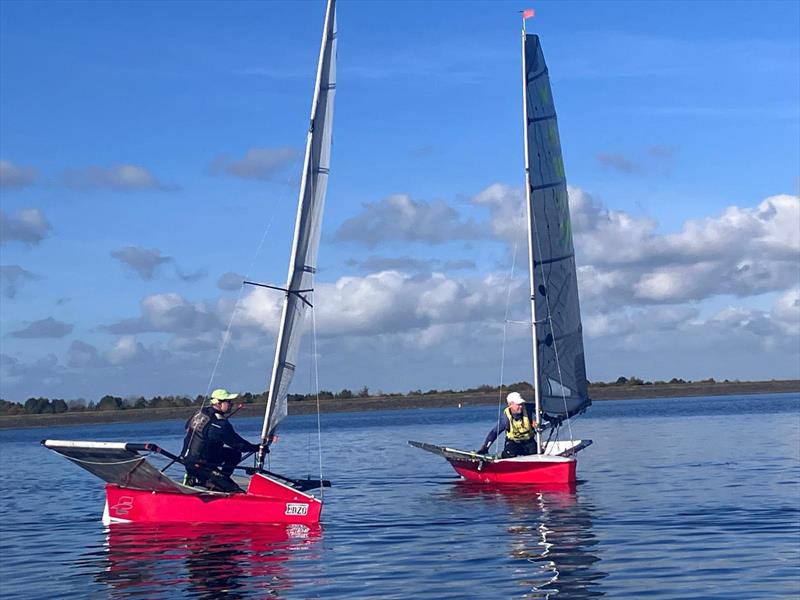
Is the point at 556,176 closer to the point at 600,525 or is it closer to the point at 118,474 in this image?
the point at 600,525

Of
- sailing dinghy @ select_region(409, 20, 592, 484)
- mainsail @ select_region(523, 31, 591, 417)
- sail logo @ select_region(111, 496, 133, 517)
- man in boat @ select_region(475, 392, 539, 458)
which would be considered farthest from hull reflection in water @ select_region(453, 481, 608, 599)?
sail logo @ select_region(111, 496, 133, 517)

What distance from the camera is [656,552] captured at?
57.9ft

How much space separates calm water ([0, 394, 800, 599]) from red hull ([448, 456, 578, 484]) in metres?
0.42

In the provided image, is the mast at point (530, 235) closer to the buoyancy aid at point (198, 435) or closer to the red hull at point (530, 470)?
the red hull at point (530, 470)

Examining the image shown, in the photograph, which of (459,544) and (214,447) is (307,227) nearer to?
(214,447)

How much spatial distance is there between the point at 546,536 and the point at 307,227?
8.03m

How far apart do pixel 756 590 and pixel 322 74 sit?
13.8 metres

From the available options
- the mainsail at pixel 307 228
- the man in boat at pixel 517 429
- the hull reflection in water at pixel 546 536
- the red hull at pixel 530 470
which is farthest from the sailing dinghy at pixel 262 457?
the man in boat at pixel 517 429

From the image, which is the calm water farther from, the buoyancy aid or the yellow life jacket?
the yellow life jacket

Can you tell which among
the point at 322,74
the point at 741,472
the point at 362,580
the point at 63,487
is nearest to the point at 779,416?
the point at 741,472

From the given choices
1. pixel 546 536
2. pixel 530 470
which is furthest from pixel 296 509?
pixel 530 470

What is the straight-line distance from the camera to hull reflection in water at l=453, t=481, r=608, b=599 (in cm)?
1528

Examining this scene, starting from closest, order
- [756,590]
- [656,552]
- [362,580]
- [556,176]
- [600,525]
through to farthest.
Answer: [756,590], [362,580], [656,552], [600,525], [556,176]

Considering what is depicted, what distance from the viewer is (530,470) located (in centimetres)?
2766
